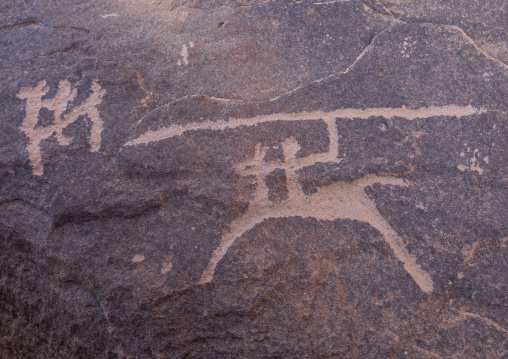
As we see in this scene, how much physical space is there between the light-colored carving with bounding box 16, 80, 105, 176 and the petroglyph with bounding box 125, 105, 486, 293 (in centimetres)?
18

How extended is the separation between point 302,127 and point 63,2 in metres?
1.06

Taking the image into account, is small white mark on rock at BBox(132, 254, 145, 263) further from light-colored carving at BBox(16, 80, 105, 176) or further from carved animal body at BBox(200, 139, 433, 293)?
light-colored carving at BBox(16, 80, 105, 176)

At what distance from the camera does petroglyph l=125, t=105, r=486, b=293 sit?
1.35m

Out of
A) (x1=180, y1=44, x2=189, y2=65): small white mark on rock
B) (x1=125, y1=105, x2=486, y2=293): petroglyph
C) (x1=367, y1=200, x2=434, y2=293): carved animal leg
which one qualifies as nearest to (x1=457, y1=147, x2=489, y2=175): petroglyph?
(x1=125, y1=105, x2=486, y2=293): petroglyph

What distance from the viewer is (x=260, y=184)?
4.59 feet

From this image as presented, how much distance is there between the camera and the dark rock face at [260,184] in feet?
4.29

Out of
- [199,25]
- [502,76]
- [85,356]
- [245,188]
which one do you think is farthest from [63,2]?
[502,76]

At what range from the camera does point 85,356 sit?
55.6 inches

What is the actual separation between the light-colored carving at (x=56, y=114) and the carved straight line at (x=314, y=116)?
0.17 m

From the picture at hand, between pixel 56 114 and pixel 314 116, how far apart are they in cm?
85

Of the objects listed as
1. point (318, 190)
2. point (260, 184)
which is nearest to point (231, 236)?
point (260, 184)

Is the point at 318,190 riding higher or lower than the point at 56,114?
lower

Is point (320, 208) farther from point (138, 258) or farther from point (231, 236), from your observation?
point (138, 258)

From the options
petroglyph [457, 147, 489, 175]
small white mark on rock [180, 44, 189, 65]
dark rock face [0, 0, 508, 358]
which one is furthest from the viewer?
small white mark on rock [180, 44, 189, 65]
